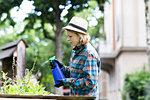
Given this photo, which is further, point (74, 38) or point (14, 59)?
point (14, 59)

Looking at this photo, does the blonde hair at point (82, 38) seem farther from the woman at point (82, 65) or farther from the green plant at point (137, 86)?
the green plant at point (137, 86)

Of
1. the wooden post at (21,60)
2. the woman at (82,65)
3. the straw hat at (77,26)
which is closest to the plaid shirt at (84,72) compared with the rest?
the woman at (82,65)

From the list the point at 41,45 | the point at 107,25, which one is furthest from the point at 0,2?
the point at 107,25

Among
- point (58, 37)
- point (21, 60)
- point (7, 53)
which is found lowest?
point (21, 60)

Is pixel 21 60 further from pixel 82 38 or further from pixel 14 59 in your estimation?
pixel 82 38

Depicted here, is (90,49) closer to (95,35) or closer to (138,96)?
(138,96)

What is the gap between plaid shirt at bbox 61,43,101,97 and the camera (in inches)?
108

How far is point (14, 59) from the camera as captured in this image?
4.43 m

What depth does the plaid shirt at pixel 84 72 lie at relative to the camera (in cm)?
275

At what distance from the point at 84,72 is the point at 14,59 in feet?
6.01

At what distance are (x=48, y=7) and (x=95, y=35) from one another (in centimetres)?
965

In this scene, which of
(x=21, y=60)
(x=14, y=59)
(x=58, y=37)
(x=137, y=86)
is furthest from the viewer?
(x=137, y=86)

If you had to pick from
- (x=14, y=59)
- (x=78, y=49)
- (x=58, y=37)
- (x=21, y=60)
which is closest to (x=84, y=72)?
(x=78, y=49)

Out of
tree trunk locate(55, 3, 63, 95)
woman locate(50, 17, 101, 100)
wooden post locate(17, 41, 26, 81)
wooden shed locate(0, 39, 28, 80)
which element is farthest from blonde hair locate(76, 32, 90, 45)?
tree trunk locate(55, 3, 63, 95)
